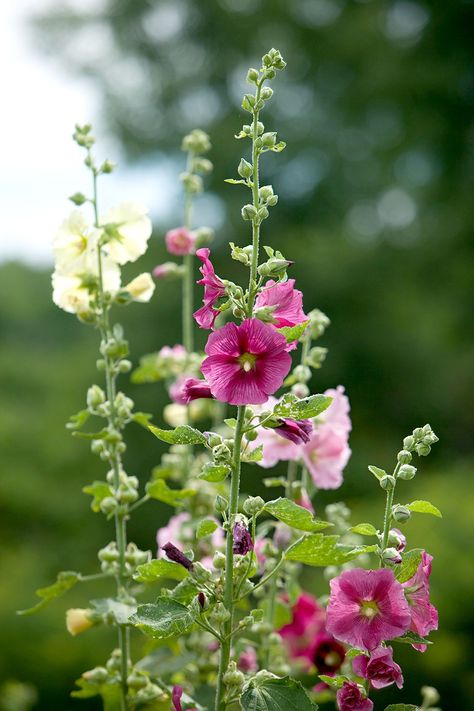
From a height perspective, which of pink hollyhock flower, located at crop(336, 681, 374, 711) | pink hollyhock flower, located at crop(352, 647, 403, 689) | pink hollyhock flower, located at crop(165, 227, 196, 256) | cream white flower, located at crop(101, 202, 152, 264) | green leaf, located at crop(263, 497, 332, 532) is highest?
pink hollyhock flower, located at crop(165, 227, 196, 256)

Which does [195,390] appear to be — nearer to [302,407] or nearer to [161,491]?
[302,407]

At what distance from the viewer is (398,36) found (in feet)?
15.1

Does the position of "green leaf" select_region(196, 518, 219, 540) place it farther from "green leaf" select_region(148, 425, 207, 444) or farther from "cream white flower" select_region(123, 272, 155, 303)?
"cream white flower" select_region(123, 272, 155, 303)

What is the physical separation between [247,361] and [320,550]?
0.39 ft

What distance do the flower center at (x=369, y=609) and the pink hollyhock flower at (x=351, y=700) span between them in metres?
0.04

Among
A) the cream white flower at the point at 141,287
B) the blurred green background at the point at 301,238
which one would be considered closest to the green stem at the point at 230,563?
the cream white flower at the point at 141,287

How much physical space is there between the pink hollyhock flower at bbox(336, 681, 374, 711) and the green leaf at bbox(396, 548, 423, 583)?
7cm

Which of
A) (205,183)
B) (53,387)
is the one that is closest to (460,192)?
(205,183)

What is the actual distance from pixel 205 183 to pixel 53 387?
1.26 meters

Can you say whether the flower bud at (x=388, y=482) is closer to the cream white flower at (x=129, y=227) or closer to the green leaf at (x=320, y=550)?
the green leaf at (x=320, y=550)

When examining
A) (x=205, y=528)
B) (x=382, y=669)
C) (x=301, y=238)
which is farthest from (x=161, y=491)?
(x=301, y=238)

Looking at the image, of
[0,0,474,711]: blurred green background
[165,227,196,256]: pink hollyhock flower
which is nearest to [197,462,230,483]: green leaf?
[165,227,196,256]: pink hollyhock flower

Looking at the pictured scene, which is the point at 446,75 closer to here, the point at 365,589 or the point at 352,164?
the point at 352,164

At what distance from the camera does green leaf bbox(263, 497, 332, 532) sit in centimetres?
52
